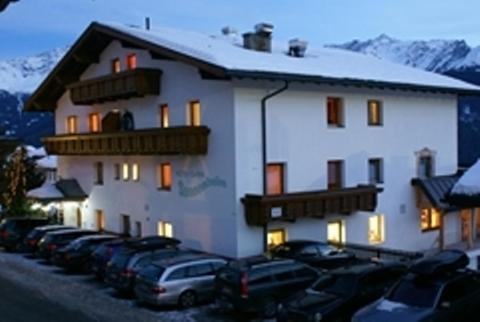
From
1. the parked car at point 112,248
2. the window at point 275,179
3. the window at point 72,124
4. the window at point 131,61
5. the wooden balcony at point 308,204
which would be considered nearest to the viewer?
the parked car at point 112,248

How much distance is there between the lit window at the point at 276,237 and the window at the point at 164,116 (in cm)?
742

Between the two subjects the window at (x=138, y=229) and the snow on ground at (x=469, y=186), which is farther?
the window at (x=138, y=229)

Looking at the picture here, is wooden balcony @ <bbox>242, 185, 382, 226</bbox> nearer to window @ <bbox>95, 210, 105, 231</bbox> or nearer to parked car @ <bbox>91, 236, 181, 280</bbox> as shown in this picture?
parked car @ <bbox>91, 236, 181, 280</bbox>

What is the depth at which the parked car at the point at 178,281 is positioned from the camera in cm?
1928

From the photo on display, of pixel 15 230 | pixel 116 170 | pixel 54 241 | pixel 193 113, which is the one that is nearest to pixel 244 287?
pixel 193 113

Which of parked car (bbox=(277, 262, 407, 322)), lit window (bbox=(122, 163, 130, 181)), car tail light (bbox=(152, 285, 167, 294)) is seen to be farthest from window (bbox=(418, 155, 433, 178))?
car tail light (bbox=(152, 285, 167, 294))

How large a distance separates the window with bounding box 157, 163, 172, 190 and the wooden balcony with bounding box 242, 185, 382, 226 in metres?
5.91

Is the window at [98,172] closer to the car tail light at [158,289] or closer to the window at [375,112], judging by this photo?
the window at [375,112]

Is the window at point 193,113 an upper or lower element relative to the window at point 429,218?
upper

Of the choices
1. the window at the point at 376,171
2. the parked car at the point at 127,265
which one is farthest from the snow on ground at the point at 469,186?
the window at the point at 376,171

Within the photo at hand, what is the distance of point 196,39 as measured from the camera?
3197 cm

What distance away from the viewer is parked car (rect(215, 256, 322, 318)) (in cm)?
1798

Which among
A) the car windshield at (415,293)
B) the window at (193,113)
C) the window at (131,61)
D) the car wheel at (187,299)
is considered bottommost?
the car wheel at (187,299)

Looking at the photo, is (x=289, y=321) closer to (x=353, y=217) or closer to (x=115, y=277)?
(x=115, y=277)
